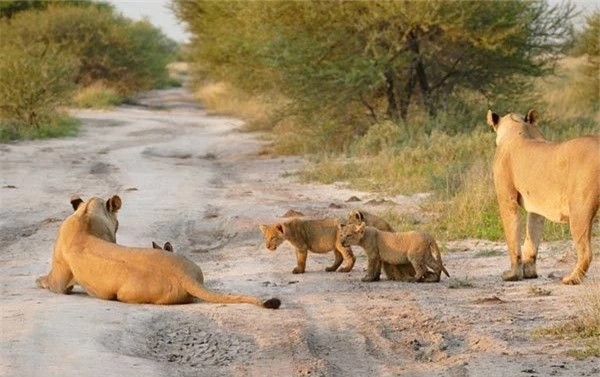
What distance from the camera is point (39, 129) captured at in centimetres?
2669

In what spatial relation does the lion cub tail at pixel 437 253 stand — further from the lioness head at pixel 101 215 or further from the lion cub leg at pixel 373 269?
the lioness head at pixel 101 215

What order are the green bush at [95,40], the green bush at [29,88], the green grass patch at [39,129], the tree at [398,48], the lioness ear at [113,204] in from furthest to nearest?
1. the green bush at [95,40]
2. the green bush at [29,88]
3. the green grass patch at [39,129]
4. the tree at [398,48]
5. the lioness ear at [113,204]

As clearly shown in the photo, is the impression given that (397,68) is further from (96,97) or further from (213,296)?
(96,97)

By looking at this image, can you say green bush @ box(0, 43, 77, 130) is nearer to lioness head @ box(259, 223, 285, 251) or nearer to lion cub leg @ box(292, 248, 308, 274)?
lioness head @ box(259, 223, 285, 251)

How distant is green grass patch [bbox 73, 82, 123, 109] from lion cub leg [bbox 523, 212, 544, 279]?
97.4ft

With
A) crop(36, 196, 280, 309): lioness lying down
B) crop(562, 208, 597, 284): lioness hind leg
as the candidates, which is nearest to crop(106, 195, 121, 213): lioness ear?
crop(36, 196, 280, 309): lioness lying down

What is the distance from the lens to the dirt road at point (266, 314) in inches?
257

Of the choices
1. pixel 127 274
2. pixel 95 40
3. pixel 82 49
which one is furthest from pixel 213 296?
pixel 95 40

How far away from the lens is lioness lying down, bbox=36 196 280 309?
26.4 ft

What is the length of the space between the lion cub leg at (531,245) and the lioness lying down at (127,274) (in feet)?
8.04

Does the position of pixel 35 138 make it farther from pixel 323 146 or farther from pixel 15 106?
pixel 323 146

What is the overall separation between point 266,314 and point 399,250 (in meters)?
1.85

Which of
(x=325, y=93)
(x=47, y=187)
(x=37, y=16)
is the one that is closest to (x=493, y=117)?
(x=47, y=187)

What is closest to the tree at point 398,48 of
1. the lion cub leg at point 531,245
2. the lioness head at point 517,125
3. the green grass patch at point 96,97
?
the lioness head at point 517,125
